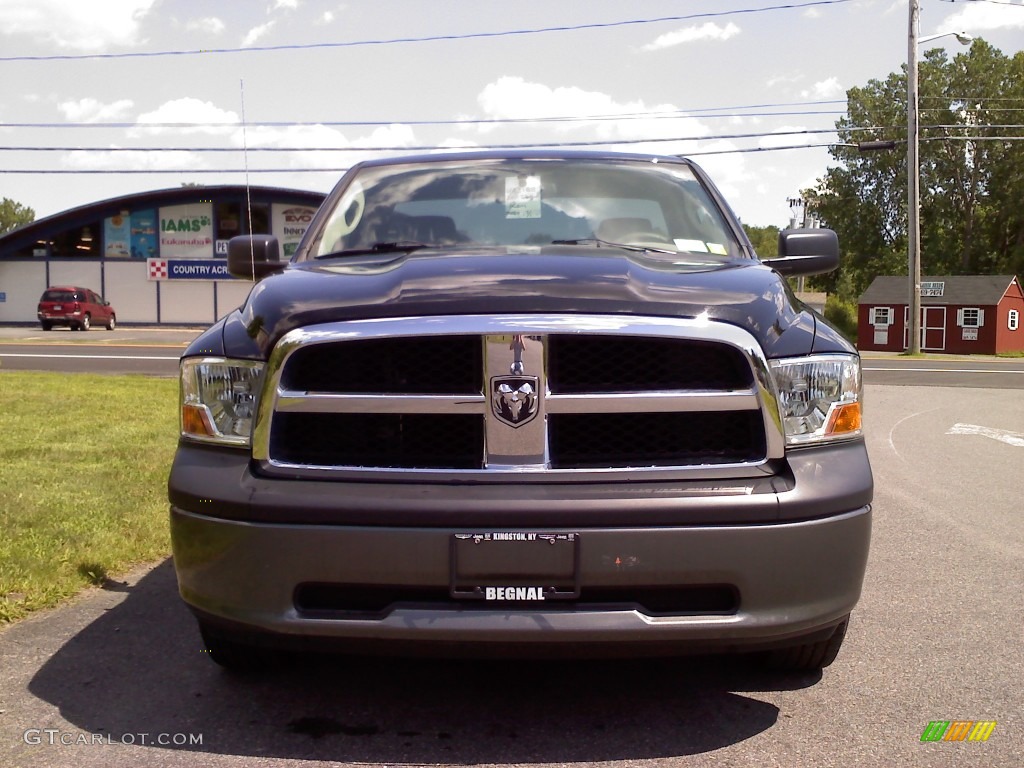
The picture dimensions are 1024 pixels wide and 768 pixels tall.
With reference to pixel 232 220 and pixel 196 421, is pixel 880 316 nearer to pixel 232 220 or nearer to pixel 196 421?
pixel 232 220

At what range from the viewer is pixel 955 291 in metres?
57.5

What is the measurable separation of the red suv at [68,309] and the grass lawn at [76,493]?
33.1 m

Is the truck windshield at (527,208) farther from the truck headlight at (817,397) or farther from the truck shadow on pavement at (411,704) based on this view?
the truck shadow on pavement at (411,704)

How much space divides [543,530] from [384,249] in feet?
5.52

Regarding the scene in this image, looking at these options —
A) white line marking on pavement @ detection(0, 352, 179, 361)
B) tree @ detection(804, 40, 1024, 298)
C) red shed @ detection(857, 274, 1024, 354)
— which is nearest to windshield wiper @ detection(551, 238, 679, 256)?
white line marking on pavement @ detection(0, 352, 179, 361)

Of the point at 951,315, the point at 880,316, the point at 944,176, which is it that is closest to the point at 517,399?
the point at 951,315

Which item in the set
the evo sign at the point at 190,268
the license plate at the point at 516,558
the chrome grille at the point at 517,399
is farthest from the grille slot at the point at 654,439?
the evo sign at the point at 190,268

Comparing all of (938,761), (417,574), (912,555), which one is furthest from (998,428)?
(417,574)

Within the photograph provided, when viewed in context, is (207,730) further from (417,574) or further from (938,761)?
(938,761)

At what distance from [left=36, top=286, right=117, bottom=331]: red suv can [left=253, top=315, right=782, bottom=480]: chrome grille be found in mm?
43025

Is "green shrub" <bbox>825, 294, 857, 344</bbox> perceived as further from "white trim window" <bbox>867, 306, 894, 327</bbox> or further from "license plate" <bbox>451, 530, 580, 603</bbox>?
"license plate" <bbox>451, 530, 580, 603</bbox>

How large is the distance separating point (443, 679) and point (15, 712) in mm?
1270

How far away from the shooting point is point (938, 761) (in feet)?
9.62

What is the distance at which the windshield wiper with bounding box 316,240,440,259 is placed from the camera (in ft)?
13.4
